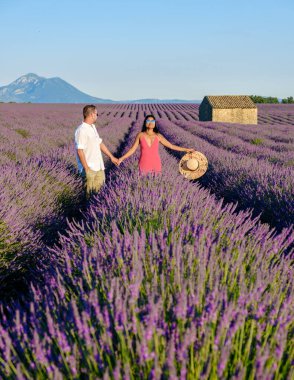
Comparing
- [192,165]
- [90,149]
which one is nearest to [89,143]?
[90,149]

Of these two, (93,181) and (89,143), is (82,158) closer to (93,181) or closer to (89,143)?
(89,143)

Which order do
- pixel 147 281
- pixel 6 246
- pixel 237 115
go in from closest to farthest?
pixel 147 281
pixel 6 246
pixel 237 115

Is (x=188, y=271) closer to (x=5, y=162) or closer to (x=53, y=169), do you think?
(x=53, y=169)

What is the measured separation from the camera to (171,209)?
9.79 ft

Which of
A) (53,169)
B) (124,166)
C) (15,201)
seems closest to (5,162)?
(53,169)

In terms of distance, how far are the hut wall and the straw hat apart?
29.0 metres

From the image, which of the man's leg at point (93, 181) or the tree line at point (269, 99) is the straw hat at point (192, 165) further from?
the tree line at point (269, 99)

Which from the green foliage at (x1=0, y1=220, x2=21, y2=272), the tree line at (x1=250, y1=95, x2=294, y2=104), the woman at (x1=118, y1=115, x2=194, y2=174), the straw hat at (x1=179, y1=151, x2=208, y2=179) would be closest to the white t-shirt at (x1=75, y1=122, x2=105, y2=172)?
the woman at (x1=118, y1=115, x2=194, y2=174)

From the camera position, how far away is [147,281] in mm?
1729

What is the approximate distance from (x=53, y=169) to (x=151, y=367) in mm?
4664

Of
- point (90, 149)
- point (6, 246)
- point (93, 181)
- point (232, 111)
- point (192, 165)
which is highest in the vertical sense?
point (232, 111)

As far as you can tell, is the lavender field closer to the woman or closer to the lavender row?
the lavender row

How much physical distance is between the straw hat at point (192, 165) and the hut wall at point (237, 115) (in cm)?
2895

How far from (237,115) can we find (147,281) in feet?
112
